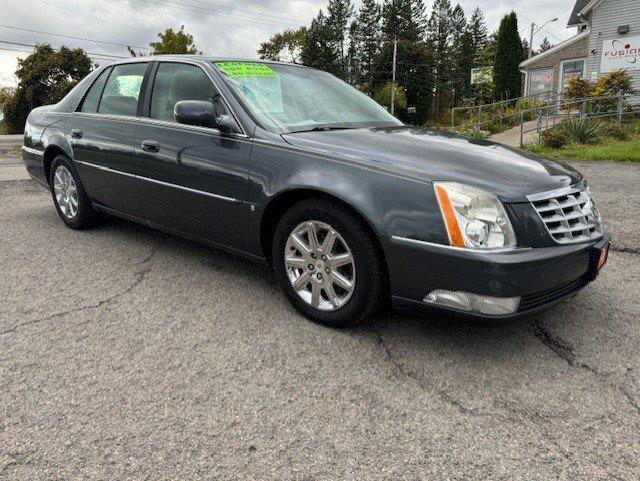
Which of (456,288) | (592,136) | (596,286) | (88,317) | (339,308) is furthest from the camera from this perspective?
(592,136)

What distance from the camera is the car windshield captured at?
3.44 m

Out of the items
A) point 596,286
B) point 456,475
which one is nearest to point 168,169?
point 456,475

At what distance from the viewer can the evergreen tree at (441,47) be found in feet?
231

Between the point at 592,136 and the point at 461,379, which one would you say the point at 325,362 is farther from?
the point at 592,136

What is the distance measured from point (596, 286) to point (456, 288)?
5.71 ft

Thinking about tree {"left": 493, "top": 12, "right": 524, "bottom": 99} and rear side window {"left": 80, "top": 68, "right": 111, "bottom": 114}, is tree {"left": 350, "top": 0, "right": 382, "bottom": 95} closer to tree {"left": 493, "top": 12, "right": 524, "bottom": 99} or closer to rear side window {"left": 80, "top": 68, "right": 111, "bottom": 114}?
tree {"left": 493, "top": 12, "right": 524, "bottom": 99}

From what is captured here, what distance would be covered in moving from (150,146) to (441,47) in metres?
74.9

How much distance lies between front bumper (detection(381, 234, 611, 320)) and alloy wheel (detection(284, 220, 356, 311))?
11.9 inches

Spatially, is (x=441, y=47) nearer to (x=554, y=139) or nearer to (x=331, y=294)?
(x=554, y=139)

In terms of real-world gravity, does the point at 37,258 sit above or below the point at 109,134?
below

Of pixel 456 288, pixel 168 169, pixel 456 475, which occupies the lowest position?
→ pixel 456 475

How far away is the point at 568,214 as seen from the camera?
8.90 feet

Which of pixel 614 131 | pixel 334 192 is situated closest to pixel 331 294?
pixel 334 192

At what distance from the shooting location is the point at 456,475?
6.20 ft
